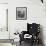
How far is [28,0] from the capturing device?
3.43 meters

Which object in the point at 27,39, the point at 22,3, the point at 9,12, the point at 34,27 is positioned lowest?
the point at 27,39

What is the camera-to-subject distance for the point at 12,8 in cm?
345

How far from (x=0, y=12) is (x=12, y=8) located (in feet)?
1.50

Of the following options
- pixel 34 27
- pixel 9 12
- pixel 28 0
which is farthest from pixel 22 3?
pixel 34 27

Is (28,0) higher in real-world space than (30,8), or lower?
higher

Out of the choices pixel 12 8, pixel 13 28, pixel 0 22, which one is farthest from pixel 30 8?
pixel 0 22

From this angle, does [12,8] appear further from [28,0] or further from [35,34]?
[35,34]

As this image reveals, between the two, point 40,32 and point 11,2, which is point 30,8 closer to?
point 11,2

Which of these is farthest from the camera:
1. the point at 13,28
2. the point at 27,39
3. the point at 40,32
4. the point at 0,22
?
the point at 0,22

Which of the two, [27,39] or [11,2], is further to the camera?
[11,2]

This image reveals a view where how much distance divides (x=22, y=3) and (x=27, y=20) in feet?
1.89

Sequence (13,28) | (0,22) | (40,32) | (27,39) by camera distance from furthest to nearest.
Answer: (0,22)
(13,28)
(40,32)
(27,39)

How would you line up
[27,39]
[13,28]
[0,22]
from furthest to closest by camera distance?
[0,22] < [13,28] < [27,39]

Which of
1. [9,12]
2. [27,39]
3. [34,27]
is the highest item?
[9,12]
